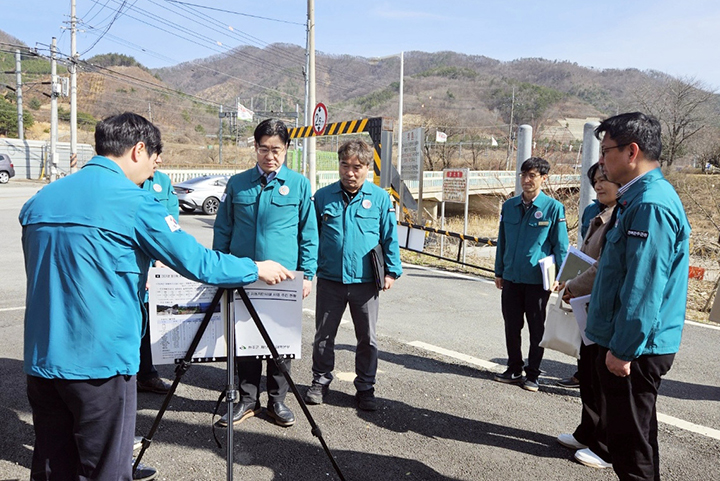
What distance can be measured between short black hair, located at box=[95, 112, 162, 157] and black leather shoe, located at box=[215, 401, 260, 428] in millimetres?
2165

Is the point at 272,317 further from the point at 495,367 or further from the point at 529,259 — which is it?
the point at 495,367

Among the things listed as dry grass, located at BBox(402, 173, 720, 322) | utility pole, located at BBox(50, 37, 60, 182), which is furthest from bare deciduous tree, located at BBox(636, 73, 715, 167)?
utility pole, located at BBox(50, 37, 60, 182)

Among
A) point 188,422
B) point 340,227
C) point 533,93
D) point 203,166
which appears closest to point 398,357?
point 340,227

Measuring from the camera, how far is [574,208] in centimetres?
1673

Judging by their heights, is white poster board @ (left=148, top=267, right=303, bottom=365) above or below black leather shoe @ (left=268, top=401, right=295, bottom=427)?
above

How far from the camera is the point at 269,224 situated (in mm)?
3875

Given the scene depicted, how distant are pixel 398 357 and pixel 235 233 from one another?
2.28 metres

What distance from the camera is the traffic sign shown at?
13.2 metres

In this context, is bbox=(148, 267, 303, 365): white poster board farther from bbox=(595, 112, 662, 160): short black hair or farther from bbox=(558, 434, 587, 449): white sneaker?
bbox=(558, 434, 587, 449): white sneaker

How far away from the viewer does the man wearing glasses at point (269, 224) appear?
3.88 meters

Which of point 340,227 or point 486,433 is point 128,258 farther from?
point 486,433

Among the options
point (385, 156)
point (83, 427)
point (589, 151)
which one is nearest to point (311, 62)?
point (385, 156)

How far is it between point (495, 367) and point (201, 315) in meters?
3.31

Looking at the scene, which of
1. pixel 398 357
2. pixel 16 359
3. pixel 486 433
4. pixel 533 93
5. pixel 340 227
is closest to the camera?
pixel 486 433
